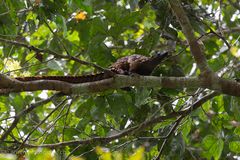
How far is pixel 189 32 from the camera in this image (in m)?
2.34

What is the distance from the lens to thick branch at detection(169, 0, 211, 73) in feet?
7.63

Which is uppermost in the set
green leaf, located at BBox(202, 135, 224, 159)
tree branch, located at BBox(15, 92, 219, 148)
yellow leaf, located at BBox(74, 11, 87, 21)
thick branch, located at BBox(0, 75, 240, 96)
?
yellow leaf, located at BBox(74, 11, 87, 21)

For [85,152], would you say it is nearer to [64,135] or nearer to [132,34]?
[64,135]

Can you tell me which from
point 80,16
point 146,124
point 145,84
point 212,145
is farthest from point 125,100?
point 80,16

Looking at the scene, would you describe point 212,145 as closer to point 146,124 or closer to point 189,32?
point 146,124

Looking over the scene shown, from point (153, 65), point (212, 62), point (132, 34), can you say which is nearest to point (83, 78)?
point (153, 65)

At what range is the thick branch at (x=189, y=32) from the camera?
7.63 feet

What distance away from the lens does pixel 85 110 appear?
311 centimetres

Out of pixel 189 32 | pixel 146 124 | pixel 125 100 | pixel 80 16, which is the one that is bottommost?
pixel 146 124

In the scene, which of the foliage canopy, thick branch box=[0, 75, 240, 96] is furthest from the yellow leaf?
thick branch box=[0, 75, 240, 96]

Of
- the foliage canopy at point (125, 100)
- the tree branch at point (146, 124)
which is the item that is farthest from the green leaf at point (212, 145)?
the tree branch at point (146, 124)

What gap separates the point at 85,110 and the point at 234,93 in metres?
1.09

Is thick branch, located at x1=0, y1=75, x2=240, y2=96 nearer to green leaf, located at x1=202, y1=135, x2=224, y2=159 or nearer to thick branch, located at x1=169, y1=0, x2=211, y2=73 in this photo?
thick branch, located at x1=169, y1=0, x2=211, y2=73

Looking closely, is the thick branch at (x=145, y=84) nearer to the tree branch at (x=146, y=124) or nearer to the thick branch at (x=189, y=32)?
the thick branch at (x=189, y=32)
